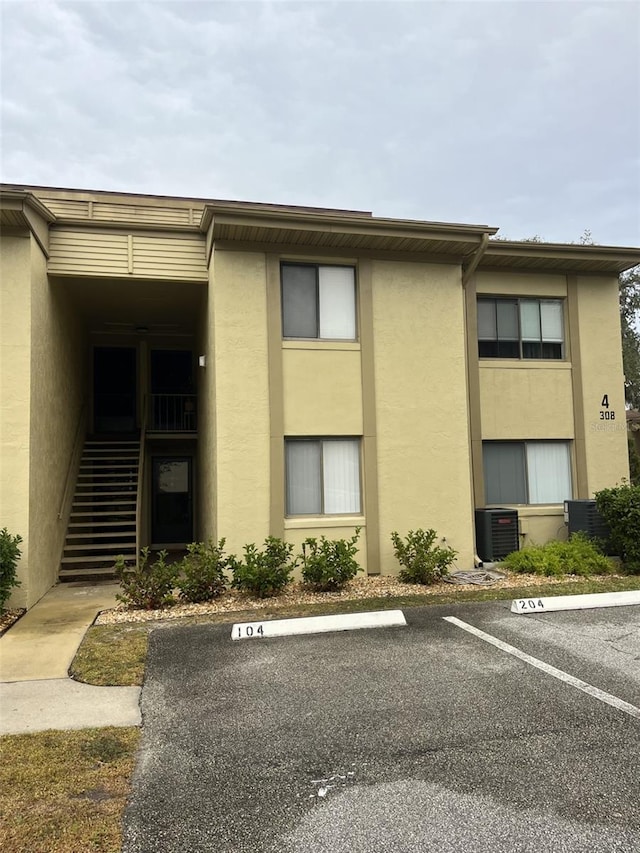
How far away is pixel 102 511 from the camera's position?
12.5 m

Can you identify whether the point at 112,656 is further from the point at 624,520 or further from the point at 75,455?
the point at 624,520

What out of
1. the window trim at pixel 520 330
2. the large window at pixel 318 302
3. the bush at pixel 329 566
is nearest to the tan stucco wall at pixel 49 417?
the large window at pixel 318 302

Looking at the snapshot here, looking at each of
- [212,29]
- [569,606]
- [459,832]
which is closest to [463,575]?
[569,606]

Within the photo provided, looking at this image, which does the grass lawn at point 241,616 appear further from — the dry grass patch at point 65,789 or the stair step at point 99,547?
the stair step at point 99,547

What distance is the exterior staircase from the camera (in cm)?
1076

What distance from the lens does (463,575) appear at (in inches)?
360

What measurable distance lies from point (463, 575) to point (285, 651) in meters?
4.17

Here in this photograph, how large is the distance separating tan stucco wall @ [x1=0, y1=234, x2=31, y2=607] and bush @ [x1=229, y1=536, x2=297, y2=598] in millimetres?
2912

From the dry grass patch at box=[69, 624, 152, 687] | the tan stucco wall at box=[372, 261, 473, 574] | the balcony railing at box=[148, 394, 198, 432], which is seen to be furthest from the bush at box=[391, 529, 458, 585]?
the balcony railing at box=[148, 394, 198, 432]

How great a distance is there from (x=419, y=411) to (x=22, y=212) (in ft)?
21.2

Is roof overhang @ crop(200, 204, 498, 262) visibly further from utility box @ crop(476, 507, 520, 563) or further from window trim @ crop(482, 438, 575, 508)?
utility box @ crop(476, 507, 520, 563)

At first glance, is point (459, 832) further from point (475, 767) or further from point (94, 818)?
point (94, 818)

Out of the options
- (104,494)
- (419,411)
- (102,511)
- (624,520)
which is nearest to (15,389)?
(104,494)

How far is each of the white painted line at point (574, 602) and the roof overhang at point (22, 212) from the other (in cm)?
822
